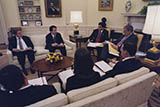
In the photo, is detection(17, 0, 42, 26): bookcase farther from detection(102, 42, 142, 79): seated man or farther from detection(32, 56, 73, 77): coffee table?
detection(102, 42, 142, 79): seated man

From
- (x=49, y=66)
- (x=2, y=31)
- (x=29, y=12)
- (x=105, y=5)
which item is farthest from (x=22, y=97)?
(x=2, y=31)

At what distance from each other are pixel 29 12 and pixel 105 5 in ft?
10.3

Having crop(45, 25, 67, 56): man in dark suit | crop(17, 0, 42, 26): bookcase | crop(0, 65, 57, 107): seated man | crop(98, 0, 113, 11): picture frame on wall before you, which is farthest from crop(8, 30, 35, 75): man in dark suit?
crop(98, 0, 113, 11): picture frame on wall

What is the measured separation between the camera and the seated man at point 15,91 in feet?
3.62

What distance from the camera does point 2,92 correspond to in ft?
3.72

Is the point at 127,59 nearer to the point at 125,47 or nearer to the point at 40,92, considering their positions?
the point at 125,47

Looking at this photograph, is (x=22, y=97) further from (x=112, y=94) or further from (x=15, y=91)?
(x=112, y=94)

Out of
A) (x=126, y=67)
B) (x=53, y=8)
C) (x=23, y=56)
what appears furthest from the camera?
(x=53, y=8)

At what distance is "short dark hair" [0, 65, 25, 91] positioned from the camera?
115 cm

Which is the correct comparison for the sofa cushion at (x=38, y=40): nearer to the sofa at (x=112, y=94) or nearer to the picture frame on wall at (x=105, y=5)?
the picture frame on wall at (x=105, y=5)

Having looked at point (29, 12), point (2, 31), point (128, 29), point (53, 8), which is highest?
point (53, 8)

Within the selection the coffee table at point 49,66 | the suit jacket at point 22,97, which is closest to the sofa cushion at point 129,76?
the suit jacket at point 22,97

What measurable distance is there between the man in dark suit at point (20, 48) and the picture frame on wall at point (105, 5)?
301 centimetres

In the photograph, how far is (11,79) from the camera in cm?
115
